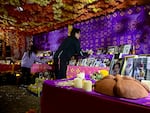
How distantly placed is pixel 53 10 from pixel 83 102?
6977 mm

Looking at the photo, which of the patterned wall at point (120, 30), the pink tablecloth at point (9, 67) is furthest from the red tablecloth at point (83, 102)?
the pink tablecloth at point (9, 67)

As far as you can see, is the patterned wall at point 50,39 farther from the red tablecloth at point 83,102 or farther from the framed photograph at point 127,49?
the red tablecloth at point 83,102

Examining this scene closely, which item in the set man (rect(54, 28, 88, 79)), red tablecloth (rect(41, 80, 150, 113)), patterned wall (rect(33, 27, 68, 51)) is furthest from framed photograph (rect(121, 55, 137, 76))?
patterned wall (rect(33, 27, 68, 51))

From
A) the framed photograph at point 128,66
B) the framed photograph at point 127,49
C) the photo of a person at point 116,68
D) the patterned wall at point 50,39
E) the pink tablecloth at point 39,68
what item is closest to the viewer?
the framed photograph at point 128,66

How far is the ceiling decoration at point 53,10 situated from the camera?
22.4 feet

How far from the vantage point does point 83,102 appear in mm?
1790

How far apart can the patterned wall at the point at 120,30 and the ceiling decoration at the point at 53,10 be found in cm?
19

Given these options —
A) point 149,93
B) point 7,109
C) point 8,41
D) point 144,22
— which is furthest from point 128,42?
point 8,41

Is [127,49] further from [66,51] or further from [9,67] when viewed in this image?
[9,67]

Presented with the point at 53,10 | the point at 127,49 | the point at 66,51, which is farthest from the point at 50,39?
the point at 66,51

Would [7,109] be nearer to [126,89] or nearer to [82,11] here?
[126,89]

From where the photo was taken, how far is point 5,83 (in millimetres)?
9430

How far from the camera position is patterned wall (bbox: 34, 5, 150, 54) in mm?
5570

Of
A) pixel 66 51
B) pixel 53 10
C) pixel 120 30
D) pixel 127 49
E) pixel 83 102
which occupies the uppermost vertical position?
pixel 53 10
